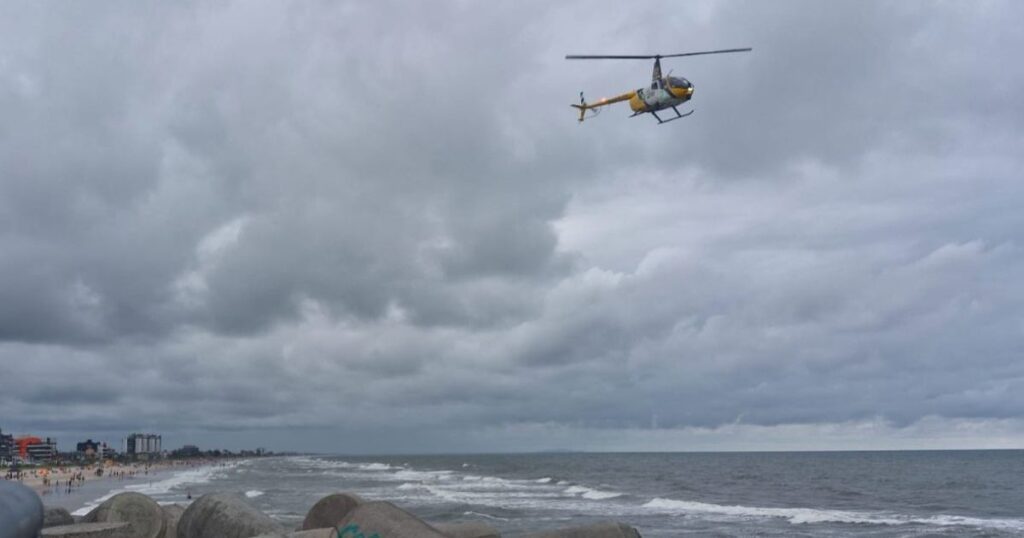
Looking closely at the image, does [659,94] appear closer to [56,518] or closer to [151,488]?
[56,518]

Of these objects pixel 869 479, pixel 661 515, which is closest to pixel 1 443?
pixel 869 479

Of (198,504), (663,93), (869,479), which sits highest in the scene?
(663,93)

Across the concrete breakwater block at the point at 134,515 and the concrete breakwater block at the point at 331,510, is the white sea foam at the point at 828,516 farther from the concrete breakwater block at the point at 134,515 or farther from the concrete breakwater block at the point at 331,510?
the concrete breakwater block at the point at 134,515

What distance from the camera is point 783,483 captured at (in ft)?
269

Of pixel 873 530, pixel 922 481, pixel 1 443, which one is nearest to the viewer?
pixel 873 530

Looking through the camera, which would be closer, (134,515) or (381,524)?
(381,524)

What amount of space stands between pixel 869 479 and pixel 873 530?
180 feet

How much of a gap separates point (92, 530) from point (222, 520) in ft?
7.02

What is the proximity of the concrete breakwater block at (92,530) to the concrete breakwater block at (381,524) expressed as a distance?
6090 mm

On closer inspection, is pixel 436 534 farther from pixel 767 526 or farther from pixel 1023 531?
pixel 1023 531

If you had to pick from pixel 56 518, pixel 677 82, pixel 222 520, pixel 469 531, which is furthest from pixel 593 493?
pixel 469 531

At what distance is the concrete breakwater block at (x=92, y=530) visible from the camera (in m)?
15.1

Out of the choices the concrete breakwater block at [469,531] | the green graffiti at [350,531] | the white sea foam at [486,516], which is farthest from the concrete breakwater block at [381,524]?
the white sea foam at [486,516]

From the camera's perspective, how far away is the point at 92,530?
52.6 ft
